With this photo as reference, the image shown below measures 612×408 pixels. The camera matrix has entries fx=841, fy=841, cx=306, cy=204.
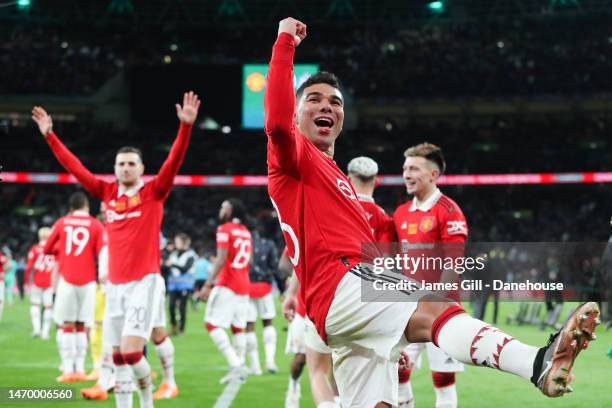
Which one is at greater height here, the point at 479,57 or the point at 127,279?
the point at 479,57

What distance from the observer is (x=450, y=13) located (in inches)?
1769

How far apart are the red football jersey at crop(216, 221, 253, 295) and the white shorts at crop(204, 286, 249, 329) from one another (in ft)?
0.30

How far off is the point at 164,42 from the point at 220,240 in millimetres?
37338

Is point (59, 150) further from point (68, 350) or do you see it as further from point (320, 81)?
point (68, 350)

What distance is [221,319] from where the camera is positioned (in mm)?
11055

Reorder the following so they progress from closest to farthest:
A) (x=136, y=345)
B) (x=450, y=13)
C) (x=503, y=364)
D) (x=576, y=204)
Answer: (x=503, y=364) < (x=136, y=345) < (x=576, y=204) < (x=450, y=13)

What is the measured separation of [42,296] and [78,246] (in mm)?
6875

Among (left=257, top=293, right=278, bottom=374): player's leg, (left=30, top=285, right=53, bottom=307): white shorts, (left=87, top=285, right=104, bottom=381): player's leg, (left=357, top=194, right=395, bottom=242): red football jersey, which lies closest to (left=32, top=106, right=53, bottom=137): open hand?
(left=357, top=194, right=395, bottom=242): red football jersey

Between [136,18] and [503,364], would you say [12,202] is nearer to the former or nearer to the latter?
[136,18]

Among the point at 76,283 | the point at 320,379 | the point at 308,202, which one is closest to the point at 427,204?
the point at 320,379

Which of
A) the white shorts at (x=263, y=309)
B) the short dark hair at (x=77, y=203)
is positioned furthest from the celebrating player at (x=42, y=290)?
the short dark hair at (x=77, y=203)

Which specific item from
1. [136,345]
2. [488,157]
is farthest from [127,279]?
[488,157]

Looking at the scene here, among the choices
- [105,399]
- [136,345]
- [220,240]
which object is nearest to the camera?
[136,345]

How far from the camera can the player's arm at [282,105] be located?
361 centimetres
